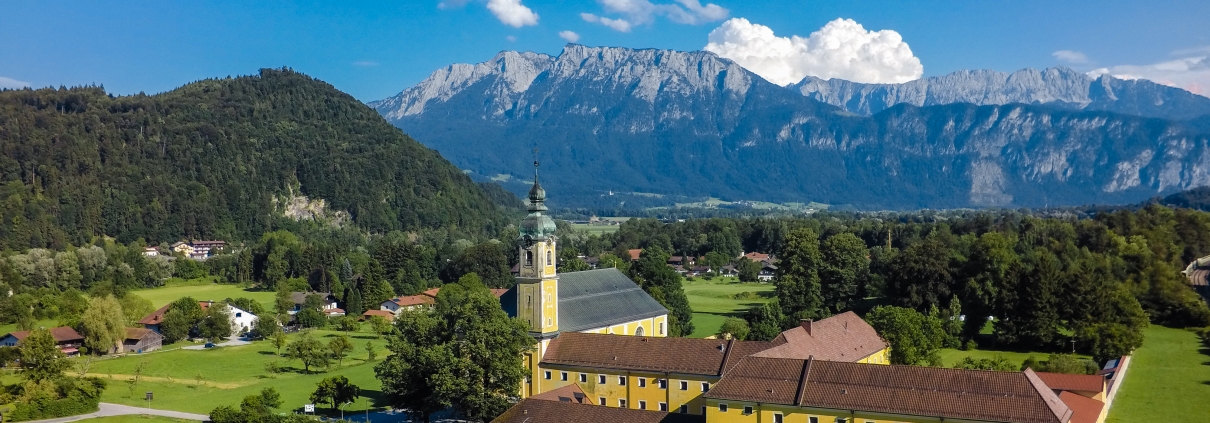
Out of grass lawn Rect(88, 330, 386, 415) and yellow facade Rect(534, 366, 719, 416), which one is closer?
yellow facade Rect(534, 366, 719, 416)

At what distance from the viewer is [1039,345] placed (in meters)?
67.2

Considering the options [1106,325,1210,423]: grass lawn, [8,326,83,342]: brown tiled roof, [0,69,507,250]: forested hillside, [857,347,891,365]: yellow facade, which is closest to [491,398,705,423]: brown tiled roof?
[857,347,891,365]: yellow facade

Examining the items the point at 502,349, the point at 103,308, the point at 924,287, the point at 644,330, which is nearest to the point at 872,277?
the point at 924,287

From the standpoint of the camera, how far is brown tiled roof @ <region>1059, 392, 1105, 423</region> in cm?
3894

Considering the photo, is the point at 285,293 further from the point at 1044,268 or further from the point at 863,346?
the point at 1044,268

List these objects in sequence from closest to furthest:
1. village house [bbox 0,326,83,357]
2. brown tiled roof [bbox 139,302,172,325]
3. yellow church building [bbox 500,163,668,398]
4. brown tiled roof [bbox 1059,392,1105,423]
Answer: brown tiled roof [bbox 1059,392,1105,423] < yellow church building [bbox 500,163,668,398] < village house [bbox 0,326,83,357] < brown tiled roof [bbox 139,302,172,325]

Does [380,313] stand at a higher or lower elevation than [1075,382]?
lower

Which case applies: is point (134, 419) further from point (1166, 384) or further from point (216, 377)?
point (1166, 384)

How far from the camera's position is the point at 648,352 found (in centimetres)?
4706

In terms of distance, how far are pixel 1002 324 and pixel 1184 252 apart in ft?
157

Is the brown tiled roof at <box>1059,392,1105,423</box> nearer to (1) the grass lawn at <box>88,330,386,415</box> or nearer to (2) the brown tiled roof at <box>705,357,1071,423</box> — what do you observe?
(2) the brown tiled roof at <box>705,357,1071,423</box>

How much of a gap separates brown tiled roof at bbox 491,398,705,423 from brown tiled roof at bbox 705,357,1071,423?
94.2 inches

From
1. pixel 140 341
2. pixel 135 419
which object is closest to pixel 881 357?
pixel 135 419

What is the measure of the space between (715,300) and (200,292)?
6244cm
